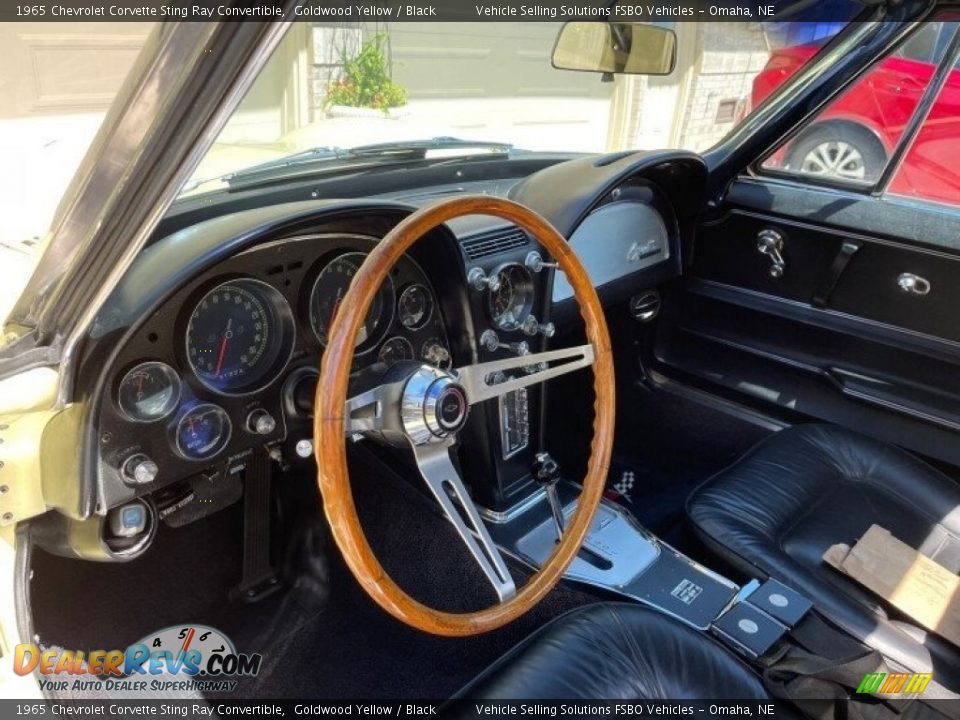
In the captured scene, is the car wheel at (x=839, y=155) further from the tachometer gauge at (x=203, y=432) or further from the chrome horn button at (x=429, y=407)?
the tachometer gauge at (x=203, y=432)

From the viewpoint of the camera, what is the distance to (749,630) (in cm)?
179

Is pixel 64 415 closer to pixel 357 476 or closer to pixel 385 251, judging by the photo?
pixel 385 251

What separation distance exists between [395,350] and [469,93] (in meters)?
4.04

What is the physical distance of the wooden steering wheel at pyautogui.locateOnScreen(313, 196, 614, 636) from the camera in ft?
4.08

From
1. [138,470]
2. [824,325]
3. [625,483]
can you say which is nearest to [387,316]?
[138,470]

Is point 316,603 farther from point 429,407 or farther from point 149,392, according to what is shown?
point 429,407

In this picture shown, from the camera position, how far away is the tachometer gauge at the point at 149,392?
4.69 feet

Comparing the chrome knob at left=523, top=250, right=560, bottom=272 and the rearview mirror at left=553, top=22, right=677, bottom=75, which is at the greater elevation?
the rearview mirror at left=553, top=22, right=677, bottom=75

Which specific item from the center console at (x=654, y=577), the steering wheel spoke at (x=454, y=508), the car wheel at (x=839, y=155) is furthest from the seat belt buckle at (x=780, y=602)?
the car wheel at (x=839, y=155)

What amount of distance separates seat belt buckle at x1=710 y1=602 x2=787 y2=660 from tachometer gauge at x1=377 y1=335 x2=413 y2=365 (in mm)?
946

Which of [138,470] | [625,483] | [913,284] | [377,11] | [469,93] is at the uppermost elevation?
[377,11]

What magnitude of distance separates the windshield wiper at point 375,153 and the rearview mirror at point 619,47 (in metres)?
0.38

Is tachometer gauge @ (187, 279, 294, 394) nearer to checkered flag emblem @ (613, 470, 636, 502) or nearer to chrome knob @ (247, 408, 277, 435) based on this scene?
chrome knob @ (247, 408, 277, 435)

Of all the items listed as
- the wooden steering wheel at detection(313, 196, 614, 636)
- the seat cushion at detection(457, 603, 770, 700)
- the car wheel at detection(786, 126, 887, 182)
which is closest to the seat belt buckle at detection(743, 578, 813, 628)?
the seat cushion at detection(457, 603, 770, 700)
